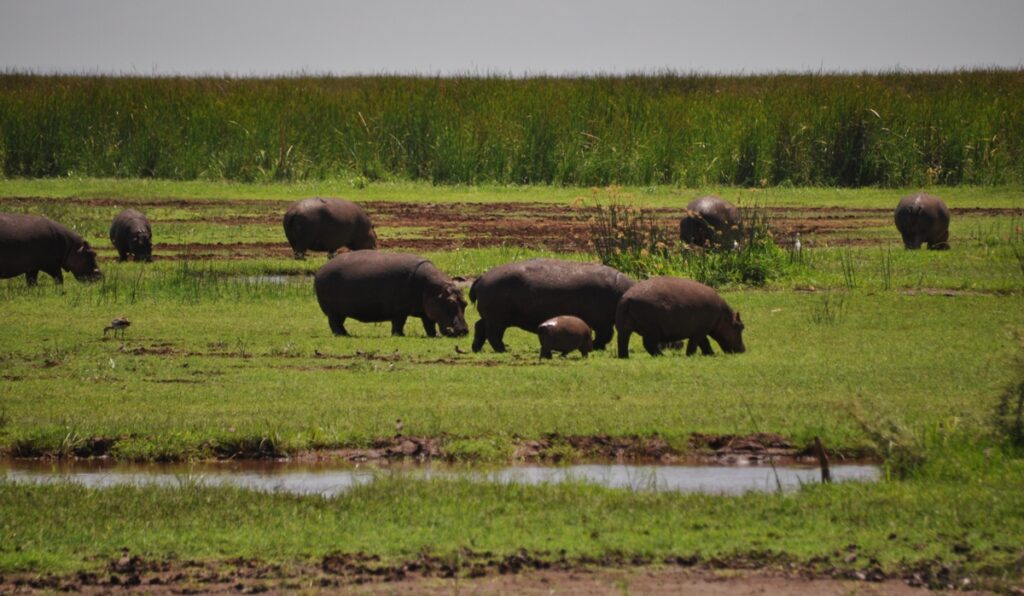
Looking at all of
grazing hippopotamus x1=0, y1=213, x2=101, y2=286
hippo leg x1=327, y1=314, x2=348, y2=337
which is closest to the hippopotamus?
grazing hippopotamus x1=0, y1=213, x2=101, y2=286

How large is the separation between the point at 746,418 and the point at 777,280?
805 cm

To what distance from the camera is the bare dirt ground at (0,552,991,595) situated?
7152 millimetres

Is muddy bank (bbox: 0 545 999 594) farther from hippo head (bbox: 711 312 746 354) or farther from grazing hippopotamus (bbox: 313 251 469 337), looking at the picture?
grazing hippopotamus (bbox: 313 251 469 337)

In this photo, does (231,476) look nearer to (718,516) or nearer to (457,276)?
(718,516)

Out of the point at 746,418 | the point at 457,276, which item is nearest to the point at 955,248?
the point at 457,276

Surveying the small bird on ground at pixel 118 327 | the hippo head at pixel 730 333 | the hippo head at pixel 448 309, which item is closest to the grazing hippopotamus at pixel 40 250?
the small bird on ground at pixel 118 327

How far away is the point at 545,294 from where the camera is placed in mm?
14289

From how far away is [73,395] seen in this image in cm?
1206

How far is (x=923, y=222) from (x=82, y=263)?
11530 millimetres

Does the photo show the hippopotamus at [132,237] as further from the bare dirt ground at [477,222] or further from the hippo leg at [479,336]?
the hippo leg at [479,336]

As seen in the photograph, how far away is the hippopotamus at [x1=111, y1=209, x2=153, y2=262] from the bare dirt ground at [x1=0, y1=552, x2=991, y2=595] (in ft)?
48.4

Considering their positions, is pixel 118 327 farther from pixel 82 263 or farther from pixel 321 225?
pixel 321 225

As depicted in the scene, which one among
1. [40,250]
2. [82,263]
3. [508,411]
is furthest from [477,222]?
[508,411]

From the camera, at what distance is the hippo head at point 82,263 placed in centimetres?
1995
